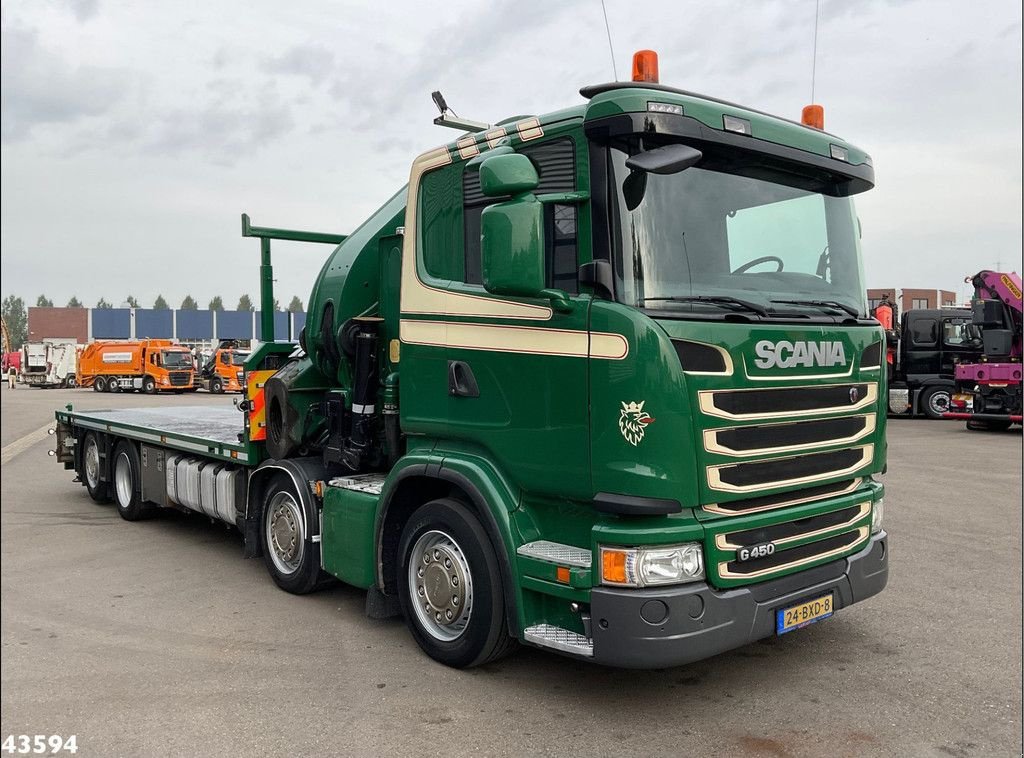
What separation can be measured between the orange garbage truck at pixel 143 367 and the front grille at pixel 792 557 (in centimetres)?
3900

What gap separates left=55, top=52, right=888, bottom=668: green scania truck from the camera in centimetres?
395

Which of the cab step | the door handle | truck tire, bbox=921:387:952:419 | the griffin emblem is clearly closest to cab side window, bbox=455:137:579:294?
the griffin emblem

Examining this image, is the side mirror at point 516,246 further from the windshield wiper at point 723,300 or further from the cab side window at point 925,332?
the cab side window at point 925,332

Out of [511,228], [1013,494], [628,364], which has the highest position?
[511,228]

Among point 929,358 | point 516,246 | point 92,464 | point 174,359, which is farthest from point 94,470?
point 174,359

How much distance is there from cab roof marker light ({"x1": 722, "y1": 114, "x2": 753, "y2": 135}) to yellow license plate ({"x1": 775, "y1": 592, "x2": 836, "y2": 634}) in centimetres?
234

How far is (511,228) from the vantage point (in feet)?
13.4

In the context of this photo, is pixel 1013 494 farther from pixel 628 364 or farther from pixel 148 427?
pixel 148 427

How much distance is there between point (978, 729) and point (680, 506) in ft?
5.69

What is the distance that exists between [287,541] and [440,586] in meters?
2.03

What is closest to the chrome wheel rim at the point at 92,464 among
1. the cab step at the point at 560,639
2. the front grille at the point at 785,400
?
the cab step at the point at 560,639

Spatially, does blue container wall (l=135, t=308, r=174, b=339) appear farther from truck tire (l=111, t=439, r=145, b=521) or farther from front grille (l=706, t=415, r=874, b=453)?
front grille (l=706, t=415, r=874, b=453)

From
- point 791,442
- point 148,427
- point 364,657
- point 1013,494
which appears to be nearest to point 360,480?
point 364,657

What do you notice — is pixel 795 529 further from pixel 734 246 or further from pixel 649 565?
pixel 734 246
